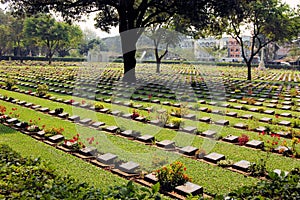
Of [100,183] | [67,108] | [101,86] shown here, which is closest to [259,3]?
[101,86]

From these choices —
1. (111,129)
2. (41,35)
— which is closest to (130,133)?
(111,129)

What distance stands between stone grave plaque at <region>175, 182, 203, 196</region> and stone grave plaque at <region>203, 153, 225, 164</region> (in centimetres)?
125

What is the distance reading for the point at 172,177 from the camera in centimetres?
462

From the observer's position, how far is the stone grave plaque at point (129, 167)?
17.0 feet

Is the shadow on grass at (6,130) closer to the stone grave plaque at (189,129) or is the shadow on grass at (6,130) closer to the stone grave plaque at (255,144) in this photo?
the stone grave plaque at (189,129)

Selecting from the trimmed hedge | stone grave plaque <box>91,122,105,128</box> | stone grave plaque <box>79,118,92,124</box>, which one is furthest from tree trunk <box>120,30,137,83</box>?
the trimmed hedge

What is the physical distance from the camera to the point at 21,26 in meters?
43.5

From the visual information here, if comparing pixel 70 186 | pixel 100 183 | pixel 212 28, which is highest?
pixel 212 28

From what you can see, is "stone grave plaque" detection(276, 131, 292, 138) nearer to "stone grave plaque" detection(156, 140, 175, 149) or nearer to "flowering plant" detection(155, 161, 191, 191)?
"stone grave plaque" detection(156, 140, 175, 149)

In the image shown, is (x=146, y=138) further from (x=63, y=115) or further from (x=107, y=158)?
(x=63, y=115)

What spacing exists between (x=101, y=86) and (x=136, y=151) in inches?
386

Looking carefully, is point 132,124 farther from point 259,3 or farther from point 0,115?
point 259,3

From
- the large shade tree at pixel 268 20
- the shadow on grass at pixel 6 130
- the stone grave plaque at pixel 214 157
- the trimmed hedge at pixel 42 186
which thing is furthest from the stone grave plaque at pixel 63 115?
the large shade tree at pixel 268 20

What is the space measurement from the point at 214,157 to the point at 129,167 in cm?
158
